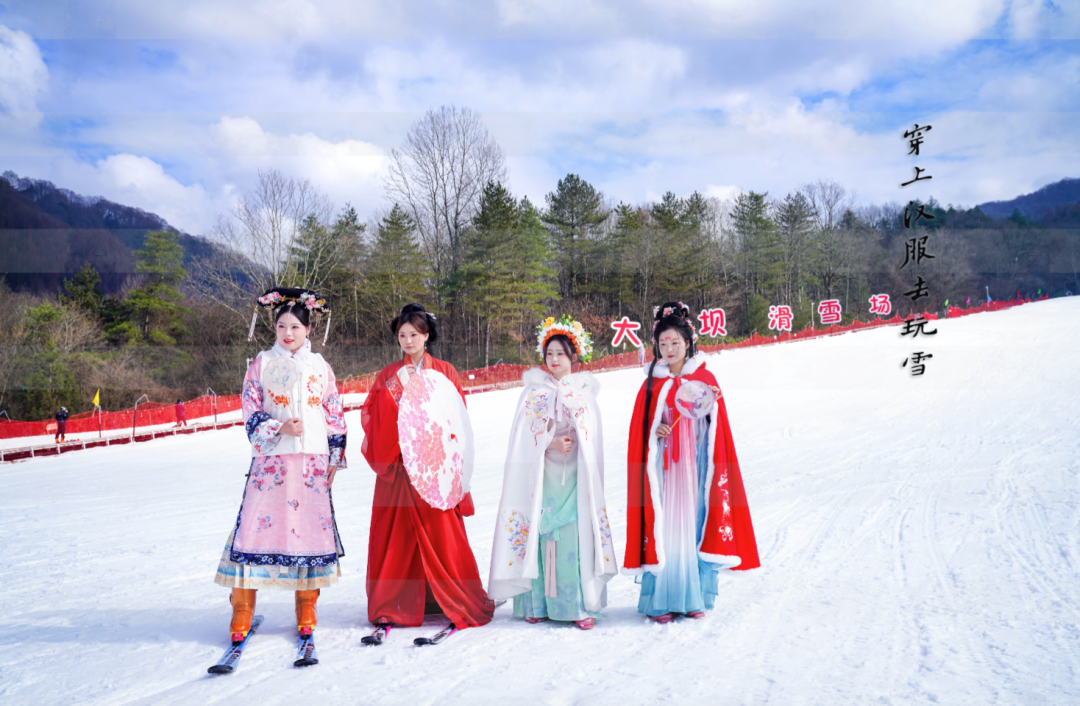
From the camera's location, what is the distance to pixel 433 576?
337 centimetres

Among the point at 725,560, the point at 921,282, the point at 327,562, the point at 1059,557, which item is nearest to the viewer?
the point at 327,562

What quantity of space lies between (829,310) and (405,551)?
2638cm

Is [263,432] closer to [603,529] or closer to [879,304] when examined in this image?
[603,529]

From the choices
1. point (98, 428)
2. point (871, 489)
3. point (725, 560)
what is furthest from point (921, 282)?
point (98, 428)

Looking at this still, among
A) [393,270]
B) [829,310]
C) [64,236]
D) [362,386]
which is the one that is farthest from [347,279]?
[829,310]

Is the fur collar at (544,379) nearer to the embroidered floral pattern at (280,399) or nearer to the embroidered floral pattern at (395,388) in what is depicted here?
the embroidered floral pattern at (395,388)

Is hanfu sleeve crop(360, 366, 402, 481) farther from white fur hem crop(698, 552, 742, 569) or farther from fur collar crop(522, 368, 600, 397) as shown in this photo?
white fur hem crop(698, 552, 742, 569)

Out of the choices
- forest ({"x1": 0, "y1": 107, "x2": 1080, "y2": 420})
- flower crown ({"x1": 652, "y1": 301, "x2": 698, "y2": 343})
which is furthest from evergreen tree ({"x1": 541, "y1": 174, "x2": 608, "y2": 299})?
flower crown ({"x1": 652, "y1": 301, "x2": 698, "y2": 343})

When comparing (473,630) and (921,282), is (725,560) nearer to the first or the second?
(473,630)

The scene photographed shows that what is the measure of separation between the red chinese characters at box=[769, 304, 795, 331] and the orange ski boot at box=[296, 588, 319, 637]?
Result: 2065cm

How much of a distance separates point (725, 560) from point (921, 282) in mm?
6092

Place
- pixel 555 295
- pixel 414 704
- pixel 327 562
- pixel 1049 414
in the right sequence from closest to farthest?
pixel 414 704 < pixel 327 562 < pixel 1049 414 < pixel 555 295

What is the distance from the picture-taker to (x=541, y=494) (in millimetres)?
3461

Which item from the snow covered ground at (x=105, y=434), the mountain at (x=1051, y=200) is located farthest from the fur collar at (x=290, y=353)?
the snow covered ground at (x=105, y=434)
